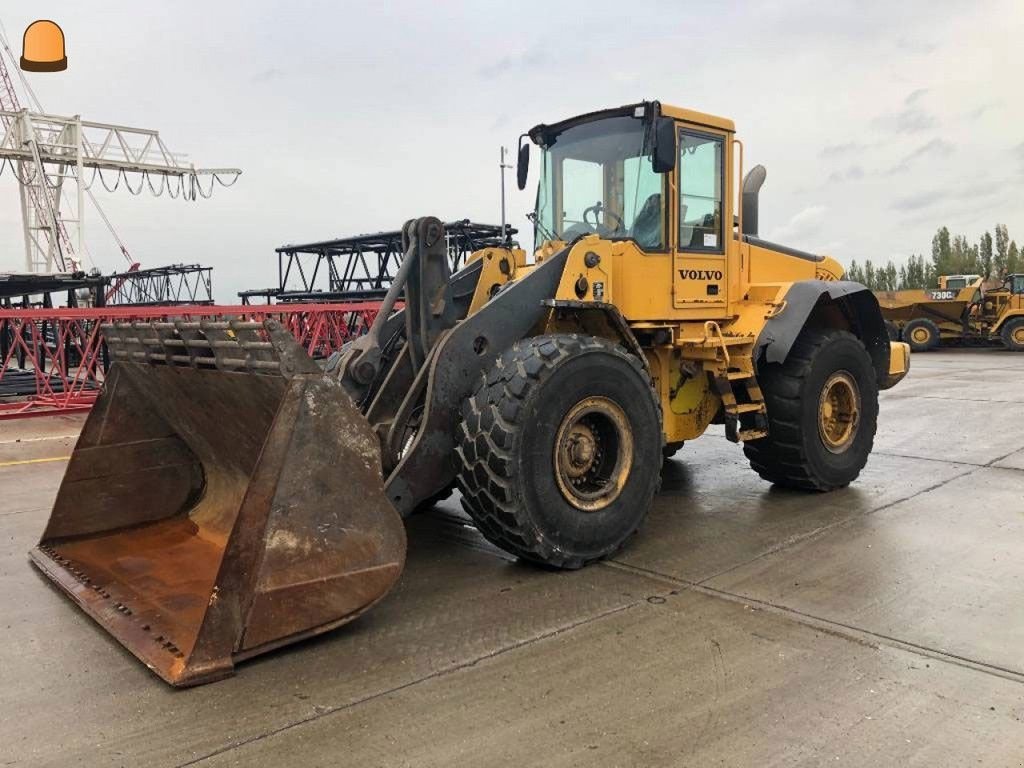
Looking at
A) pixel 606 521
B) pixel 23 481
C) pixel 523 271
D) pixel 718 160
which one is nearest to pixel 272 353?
pixel 606 521

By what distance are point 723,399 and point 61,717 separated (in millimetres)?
4423

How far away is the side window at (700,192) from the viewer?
573 centimetres

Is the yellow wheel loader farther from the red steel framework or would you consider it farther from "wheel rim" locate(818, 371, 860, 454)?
the red steel framework

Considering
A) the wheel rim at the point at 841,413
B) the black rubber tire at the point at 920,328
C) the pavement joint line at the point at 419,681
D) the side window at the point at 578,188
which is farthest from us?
the black rubber tire at the point at 920,328

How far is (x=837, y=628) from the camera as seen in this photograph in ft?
12.6

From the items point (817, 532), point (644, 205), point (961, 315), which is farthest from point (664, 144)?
point (961, 315)

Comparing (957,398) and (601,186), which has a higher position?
(601,186)

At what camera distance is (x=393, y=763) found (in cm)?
Result: 278

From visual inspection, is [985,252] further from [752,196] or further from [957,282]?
[752,196]

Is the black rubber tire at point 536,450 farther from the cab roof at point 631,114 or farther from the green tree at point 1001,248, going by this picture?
the green tree at point 1001,248

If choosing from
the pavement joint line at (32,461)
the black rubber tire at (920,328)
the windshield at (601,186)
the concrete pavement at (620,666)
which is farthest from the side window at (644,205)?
the black rubber tire at (920,328)

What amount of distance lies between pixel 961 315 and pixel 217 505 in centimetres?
2676

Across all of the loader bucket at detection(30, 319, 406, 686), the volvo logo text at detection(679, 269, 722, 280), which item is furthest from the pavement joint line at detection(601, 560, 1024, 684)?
the volvo logo text at detection(679, 269, 722, 280)

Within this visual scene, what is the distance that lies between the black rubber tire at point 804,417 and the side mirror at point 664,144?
6.38 feet
